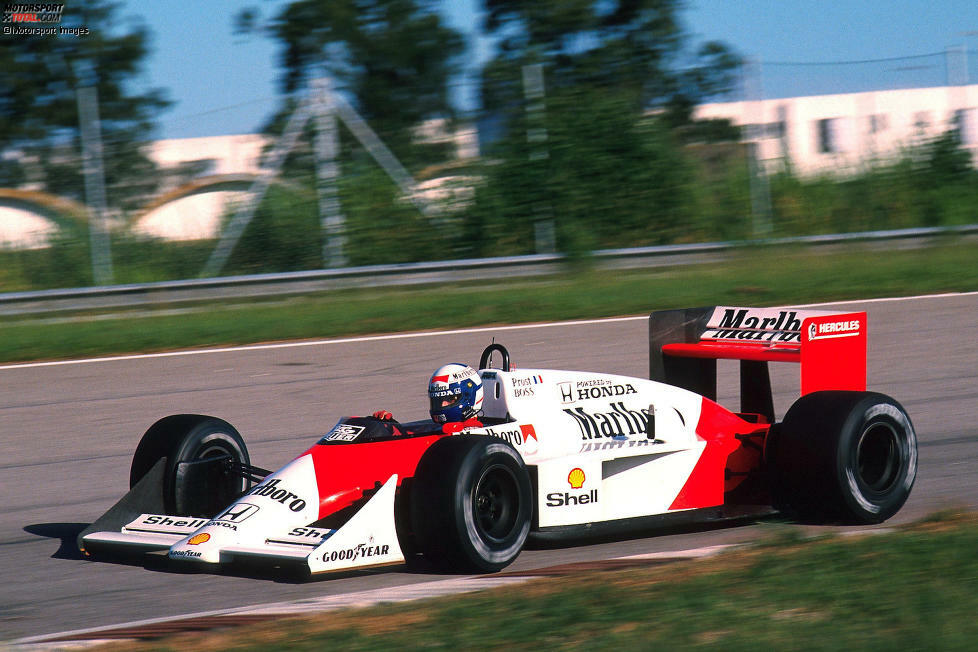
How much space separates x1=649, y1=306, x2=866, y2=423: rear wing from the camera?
8.23 metres

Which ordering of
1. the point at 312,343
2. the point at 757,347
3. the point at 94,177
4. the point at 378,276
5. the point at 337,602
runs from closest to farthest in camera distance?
1. the point at 337,602
2. the point at 757,347
3. the point at 312,343
4. the point at 94,177
5. the point at 378,276

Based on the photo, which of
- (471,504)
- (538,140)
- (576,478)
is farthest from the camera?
(538,140)

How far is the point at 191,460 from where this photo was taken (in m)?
7.52

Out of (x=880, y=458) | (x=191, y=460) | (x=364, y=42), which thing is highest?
(x=364, y=42)

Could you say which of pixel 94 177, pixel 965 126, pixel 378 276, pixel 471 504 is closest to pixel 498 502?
pixel 471 504

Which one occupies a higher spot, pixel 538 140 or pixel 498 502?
pixel 538 140

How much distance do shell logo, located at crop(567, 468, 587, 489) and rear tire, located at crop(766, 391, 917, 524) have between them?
4.17ft

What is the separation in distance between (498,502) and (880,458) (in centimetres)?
247

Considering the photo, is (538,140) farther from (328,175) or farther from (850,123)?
(850,123)

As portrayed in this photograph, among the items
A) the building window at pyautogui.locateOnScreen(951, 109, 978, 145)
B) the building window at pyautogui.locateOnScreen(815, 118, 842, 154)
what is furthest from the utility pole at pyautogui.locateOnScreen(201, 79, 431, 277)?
the building window at pyautogui.locateOnScreen(951, 109, 978, 145)

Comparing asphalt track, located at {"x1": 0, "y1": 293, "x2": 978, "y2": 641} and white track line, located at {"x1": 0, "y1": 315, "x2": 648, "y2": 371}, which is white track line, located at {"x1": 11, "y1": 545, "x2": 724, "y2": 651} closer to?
asphalt track, located at {"x1": 0, "y1": 293, "x2": 978, "y2": 641}

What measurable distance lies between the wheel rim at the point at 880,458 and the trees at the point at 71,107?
10.3 meters

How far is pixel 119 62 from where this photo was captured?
21594mm

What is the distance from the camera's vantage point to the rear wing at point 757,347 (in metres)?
8.23
